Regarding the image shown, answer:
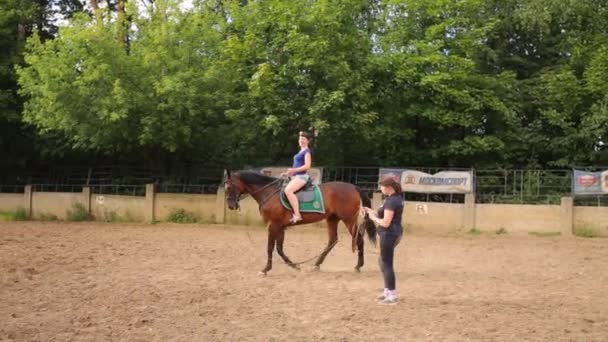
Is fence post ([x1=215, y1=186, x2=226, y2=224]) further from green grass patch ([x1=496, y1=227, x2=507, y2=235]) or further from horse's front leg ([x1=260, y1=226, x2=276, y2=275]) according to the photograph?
horse's front leg ([x1=260, y1=226, x2=276, y2=275])

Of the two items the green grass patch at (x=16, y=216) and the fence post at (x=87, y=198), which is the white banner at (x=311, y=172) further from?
the green grass patch at (x=16, y=216)

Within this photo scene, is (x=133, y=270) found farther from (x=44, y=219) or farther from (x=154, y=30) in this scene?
(x=44, y=219)

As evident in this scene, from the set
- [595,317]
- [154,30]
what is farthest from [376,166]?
[595,317]

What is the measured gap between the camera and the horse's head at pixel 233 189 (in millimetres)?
10922

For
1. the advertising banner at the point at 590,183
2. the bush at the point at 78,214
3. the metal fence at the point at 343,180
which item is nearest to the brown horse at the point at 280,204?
the metal fence at the point at 343,180

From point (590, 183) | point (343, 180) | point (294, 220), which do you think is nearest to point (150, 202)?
point (343, 180)

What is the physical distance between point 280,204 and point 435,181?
965 centimetres

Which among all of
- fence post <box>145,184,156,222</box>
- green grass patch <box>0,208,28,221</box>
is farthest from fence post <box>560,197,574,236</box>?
green grass patch <box>0,208,28,221</box>

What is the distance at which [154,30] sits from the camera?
19766 millimetres

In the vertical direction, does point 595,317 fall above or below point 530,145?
below

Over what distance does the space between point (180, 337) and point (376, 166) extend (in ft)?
54.0

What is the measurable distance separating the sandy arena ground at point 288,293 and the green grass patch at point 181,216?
5.60m

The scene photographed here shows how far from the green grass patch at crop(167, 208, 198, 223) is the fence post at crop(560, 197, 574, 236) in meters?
11.5

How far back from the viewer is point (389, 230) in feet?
26.3
